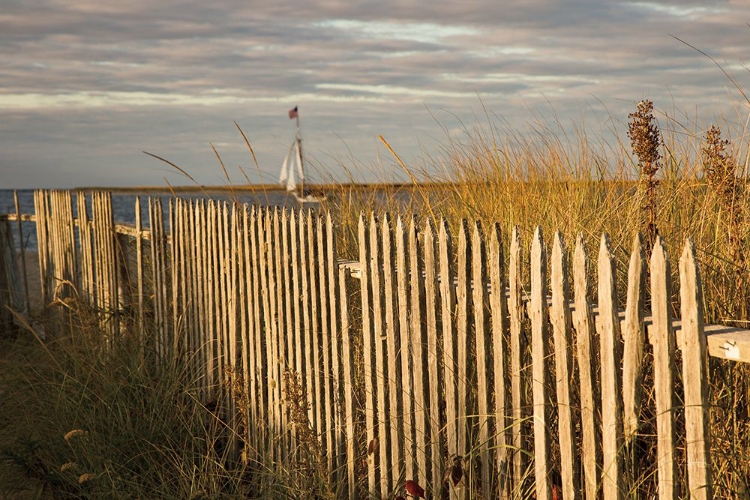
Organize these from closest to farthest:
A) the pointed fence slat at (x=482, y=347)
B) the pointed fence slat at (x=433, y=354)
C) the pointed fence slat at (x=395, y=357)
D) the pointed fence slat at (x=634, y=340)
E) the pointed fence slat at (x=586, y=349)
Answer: the pointed fence slat at (x=634, y=340)
the pointed fence slat at (x=586, y=349)
the pointed fence slat at (x=482, y=347)
the pointed fence slat at (x=433, y=354)
the pointed fence slat at (x=395, y=357)

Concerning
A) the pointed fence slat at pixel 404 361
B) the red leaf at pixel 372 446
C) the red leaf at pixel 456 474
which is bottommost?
the red leaf at pixel 372 446

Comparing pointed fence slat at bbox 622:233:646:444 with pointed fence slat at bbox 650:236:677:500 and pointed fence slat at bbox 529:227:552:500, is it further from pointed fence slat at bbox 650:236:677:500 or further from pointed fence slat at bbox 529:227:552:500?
pointed fence slat at bbox 529:227:552:500

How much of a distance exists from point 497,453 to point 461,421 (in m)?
0.20

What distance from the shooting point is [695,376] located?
211 centimetres

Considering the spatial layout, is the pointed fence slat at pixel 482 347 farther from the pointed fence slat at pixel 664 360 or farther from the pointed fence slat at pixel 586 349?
the pointed fence slat at pixel 664 360

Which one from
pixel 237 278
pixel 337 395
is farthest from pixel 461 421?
Result: pixel 237 278

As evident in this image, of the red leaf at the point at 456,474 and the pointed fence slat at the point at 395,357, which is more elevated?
the pointed fence slat at the point at 395,357

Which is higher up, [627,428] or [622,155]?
[622,155]

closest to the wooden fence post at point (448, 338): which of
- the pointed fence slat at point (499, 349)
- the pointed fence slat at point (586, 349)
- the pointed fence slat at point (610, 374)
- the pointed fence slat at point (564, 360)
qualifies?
the pointed fence slat at point (499, 349)

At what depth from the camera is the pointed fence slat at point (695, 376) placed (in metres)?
2.07

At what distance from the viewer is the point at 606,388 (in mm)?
2344

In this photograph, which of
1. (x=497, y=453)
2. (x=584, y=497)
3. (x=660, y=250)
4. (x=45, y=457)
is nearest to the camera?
(x=660, y=250)

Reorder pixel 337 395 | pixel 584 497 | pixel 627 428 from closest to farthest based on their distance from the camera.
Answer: pixel 627 428 < pixel 584 497 < pixel 337 395

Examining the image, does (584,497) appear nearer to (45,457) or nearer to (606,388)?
(606,388)
